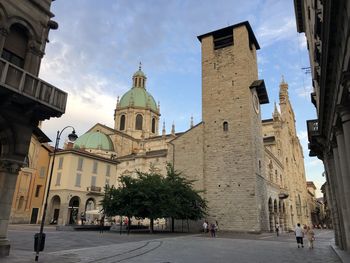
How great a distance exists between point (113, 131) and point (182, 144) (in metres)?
36.4

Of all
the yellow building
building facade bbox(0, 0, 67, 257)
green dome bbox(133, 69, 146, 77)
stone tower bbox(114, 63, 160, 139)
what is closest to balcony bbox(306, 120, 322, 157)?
building facade bbox(0, 0, 67, 257)

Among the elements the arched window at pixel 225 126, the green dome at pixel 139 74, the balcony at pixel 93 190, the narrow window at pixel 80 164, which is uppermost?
the green dome at pixel 139 74

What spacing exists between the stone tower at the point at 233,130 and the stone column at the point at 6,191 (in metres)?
24.1

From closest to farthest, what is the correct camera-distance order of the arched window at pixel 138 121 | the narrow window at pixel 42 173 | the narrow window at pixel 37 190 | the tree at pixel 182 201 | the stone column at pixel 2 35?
1. the stone column at pixel 2 35
2. the tree at pixel 182 201
3. the narrow window at pixel 37 190
4. the narrow window at pixel 42 173
5. the arched window at pixel 138 121

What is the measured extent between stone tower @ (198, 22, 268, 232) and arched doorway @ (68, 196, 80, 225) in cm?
2266

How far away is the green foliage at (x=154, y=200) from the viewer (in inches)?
1085

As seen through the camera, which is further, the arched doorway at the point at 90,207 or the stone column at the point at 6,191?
the arched doorway at the point at 90,207

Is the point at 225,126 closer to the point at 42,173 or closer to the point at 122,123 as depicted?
the point at 42,173

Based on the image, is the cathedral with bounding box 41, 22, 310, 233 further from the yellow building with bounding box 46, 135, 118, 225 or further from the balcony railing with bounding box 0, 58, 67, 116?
the balcony railing with bounding box 0, 58, 67, 116

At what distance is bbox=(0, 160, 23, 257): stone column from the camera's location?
33.9 ft

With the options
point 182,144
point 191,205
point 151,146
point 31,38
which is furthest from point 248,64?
point 151,146

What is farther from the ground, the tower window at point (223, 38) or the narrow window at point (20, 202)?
the tower window at point (223, 38)

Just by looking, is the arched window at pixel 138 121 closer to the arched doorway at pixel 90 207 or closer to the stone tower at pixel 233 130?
the arched doorway at pixel 90 207

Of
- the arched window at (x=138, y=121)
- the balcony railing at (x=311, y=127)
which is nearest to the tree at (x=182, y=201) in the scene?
the balcony railing at (x=311, y=127)
